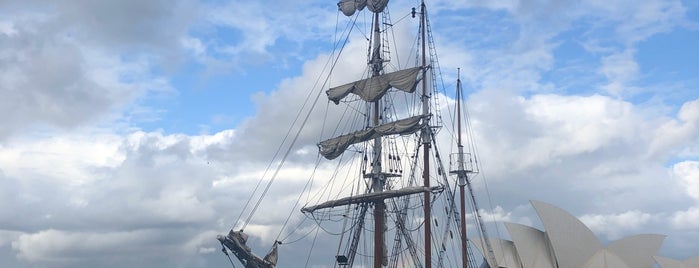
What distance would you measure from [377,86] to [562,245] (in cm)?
2667

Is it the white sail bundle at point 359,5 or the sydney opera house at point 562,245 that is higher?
the white sail bundle at point 359,5

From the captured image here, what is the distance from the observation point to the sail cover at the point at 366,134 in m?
56.9

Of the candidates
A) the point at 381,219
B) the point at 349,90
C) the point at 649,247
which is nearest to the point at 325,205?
the point at 381,219

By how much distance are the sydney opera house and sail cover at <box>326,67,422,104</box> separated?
23407 mm

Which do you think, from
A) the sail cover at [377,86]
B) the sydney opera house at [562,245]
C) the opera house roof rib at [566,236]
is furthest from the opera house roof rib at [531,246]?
the sail cover at [377,86]

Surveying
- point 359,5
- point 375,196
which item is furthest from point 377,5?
point 375,196

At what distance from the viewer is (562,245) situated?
74.4 metres

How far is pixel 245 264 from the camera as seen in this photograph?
5084cm

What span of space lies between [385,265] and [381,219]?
10.9 feet

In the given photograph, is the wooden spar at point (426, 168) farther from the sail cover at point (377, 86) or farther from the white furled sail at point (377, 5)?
the white furled sail at point (377, 5)

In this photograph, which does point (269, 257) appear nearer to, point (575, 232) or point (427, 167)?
point (427, 167)

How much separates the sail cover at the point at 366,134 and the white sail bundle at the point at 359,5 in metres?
9.35

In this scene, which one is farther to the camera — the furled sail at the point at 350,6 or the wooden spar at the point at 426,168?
the furled sail at the point at 350,6

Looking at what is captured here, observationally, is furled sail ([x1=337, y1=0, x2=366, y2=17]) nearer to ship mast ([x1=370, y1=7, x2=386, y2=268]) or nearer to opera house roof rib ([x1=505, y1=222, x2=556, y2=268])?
ship mast ([x1=370, y1=7, x2=386, y2=268])
